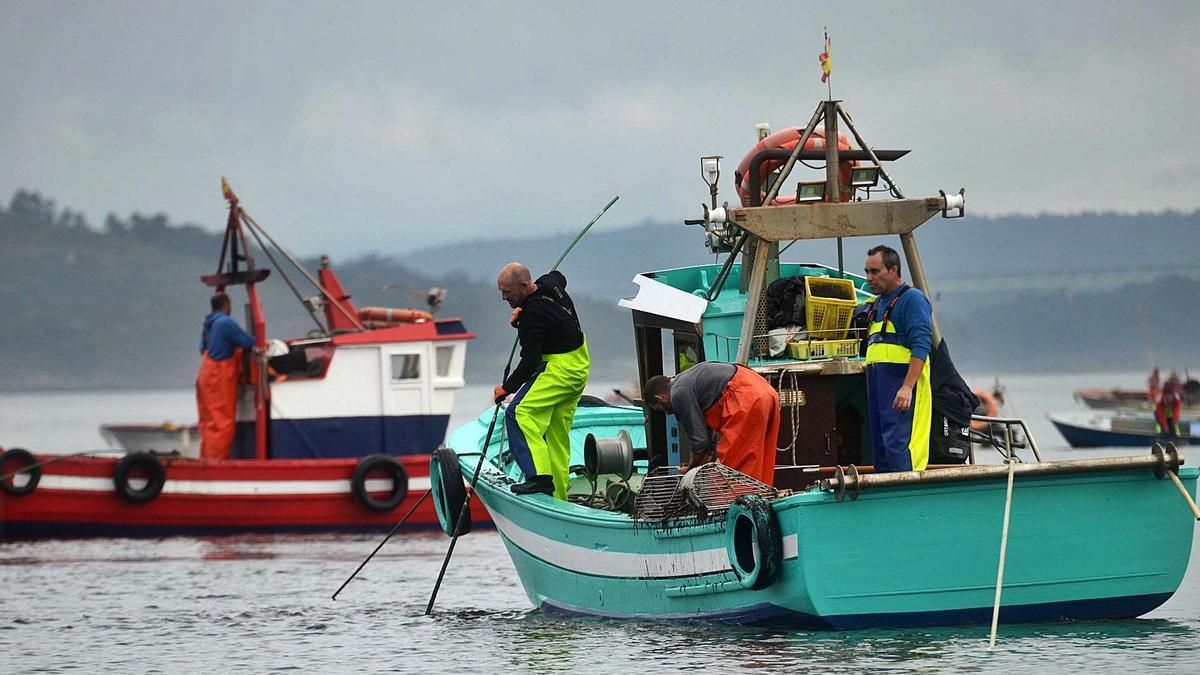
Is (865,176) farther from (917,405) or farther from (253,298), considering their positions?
(253,298)

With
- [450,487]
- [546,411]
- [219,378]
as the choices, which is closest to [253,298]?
[219,378]

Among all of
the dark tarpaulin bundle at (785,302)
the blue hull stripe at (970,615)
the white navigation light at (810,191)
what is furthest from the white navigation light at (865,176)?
the blue hull stripe at (970,615)

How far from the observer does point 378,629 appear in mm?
14344

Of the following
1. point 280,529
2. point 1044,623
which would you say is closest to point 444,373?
point 280,529

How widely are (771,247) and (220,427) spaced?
1265 cm

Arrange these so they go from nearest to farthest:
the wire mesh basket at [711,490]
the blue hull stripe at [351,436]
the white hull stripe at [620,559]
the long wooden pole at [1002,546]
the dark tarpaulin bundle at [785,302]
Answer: the long wooden pole at [1002,546] < the wire mesh basket at [711,490] < the white hull stripe at [620,559] < the dark tarpaulin bundle at [785,302] < the blue hull stripe at [351,436]

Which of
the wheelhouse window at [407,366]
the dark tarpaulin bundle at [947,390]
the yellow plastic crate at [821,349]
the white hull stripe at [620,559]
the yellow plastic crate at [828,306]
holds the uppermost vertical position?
the wheelhouse window at [407,366]

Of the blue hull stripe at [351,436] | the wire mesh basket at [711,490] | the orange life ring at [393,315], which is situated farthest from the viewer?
the orange life ring at [393,315]

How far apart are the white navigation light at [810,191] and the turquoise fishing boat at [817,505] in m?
0.02

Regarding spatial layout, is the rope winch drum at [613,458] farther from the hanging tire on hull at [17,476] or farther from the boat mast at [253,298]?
the hanging tire on hull at [17,476]

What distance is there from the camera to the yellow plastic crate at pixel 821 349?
12.3m

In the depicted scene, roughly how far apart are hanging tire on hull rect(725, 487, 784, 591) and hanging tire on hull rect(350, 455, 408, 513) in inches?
489

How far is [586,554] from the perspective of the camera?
13.0 meters

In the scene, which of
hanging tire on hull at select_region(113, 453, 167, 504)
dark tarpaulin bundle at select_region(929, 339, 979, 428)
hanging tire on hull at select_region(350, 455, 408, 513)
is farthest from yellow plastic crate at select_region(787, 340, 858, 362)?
hanging tire on hull at select_region(113, 453, 167, 504)
